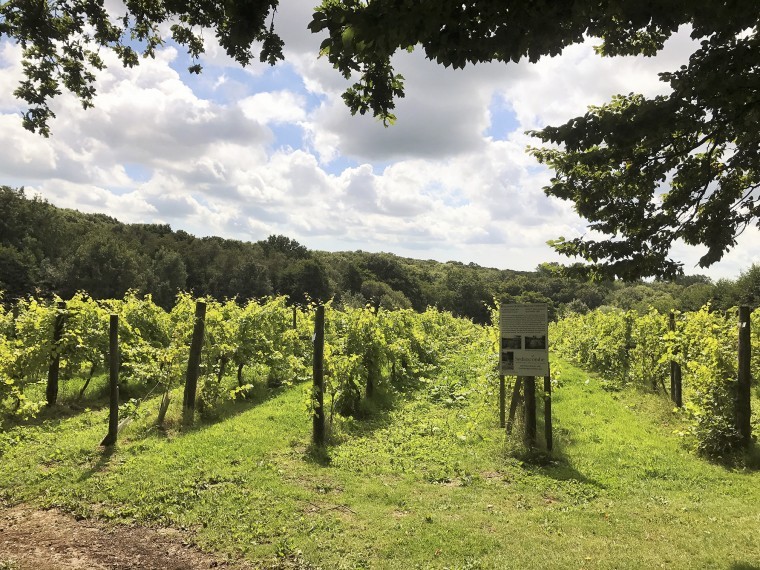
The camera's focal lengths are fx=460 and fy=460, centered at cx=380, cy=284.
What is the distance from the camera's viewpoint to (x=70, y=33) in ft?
21.4

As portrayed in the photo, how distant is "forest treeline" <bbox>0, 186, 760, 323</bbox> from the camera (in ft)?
158

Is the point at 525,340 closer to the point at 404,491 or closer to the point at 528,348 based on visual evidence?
the point at 528,348

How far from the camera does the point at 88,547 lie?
4.93 meters

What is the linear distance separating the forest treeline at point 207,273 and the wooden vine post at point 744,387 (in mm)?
16596

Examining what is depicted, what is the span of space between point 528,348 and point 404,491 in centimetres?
336

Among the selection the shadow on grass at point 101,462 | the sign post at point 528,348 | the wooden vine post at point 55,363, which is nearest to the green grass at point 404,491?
the shadow on grass at point 101,462

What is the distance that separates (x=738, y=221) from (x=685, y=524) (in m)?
4.20

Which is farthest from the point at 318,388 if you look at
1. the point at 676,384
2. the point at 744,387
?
the point at 676,384

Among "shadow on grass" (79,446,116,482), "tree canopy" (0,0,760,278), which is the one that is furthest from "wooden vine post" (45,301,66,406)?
"tree canopy" (0,0,760,278)

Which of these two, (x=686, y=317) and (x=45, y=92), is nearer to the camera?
(x=45, y=92)

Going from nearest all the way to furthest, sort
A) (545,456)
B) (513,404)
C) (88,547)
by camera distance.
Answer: (88,547), (545,456), (513,404)

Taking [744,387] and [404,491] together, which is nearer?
[404,491]

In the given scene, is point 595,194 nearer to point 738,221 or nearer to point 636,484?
point 738,221

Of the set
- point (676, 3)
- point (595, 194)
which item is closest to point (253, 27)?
point (676, 3)
